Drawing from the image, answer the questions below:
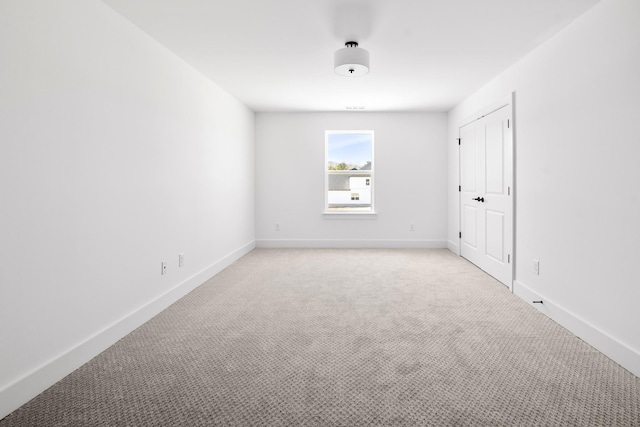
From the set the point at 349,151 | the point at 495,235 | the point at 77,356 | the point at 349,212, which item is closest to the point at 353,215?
the point at 349,212

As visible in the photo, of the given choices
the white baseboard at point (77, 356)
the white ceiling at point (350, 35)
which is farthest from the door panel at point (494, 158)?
the white baseboard at point (77, 356)

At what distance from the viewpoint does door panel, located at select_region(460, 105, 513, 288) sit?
3.98 metres

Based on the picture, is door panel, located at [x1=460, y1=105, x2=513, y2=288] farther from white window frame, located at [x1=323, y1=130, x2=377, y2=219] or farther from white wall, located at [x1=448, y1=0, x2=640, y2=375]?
white window frame, located at [x1=323, y1=130, x2=377, y2=219]

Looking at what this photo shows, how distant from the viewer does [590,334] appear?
2.57m

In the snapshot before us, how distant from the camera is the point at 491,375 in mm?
2104

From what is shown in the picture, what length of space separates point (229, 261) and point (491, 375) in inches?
152

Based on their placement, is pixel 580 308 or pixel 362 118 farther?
pixel 362 118

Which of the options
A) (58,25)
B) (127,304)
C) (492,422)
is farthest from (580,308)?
(58,25)

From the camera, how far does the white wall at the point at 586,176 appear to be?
2.24 meters

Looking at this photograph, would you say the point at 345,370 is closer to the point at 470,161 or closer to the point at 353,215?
the point at 470,161

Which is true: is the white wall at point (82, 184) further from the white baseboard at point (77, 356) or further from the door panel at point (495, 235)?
the door panel at point (495, 235)

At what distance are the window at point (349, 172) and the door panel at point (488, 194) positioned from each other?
66.1 inches

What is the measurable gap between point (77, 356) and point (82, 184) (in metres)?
1.07

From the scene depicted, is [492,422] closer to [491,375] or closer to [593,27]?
[491,375]
